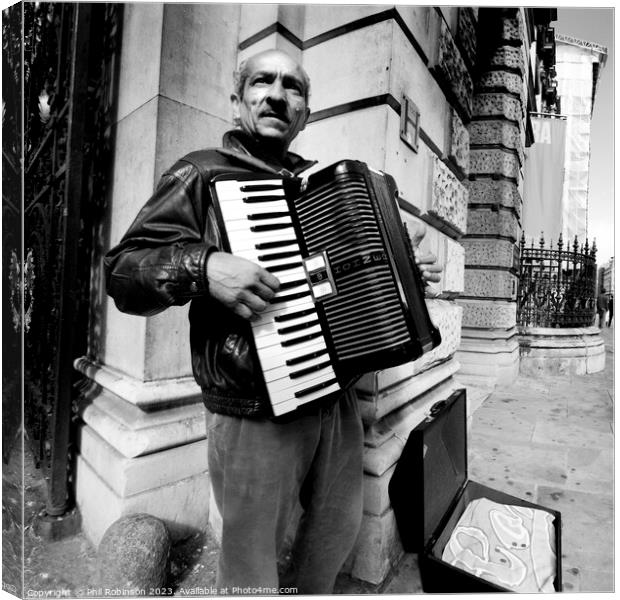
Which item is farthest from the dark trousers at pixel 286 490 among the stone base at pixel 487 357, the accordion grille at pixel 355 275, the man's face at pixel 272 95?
the stone base at pixel 487 357

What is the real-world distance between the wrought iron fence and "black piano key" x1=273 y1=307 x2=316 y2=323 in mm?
6267

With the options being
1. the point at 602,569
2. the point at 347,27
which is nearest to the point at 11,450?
the point at 347,27

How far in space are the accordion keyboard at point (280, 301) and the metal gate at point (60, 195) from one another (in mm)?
1120

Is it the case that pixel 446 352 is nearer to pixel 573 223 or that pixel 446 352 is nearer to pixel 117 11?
pixel 117 11

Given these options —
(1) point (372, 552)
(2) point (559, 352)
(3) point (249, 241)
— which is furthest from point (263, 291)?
(2) point (559, 352)

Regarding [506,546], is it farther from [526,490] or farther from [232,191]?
[232,191]

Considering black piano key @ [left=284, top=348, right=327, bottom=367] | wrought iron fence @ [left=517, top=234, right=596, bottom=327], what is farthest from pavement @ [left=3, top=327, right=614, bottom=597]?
wrought iron fence @ [left=517, top=234, right=596, bottom=327]

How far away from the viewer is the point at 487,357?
5000 millimetres

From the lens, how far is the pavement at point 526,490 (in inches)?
70.9

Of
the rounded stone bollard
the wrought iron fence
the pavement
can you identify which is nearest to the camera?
the rounded stone bollard

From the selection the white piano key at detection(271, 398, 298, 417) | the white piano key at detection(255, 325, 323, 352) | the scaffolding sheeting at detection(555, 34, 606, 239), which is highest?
the scaffolding sheeting at detection(555, 34, 606, 239)

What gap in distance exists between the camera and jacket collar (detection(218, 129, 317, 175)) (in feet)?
4.02

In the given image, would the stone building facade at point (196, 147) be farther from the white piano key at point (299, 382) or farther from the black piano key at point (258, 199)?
the black piano key at point (258, 199)

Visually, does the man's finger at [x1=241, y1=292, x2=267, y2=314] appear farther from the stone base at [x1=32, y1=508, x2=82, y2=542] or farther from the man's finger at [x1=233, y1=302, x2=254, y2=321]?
the stone base at [x1=32, y1=508, x2=82, y2=542]
